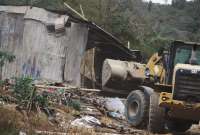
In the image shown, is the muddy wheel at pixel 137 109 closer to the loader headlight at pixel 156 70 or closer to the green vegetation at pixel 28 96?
the loader headlight at pixel 156 70

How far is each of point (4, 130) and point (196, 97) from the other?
19.9 ft

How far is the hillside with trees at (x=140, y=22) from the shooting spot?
3020 centimetres

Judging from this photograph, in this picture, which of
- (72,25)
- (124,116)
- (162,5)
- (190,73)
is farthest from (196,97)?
(162,5)

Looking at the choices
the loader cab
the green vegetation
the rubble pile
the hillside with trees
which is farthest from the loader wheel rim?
the hillside with trees

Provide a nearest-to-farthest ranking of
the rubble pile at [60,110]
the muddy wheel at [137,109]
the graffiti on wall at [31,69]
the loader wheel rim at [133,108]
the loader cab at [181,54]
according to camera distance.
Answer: the rubble pile at [60,110] < the loader cab at [181,54] < the muddy wheel at [137,109] < the loader wheel rim at [133,108] < the graffiti on wall at [31,69]

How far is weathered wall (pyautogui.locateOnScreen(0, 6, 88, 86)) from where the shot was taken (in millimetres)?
23234

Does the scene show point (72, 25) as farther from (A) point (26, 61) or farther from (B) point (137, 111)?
(B) point (137, 111)

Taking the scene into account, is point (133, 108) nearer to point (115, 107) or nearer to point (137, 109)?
point (137, 109)

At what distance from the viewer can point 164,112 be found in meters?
14.9

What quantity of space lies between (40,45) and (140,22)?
45.9 ft

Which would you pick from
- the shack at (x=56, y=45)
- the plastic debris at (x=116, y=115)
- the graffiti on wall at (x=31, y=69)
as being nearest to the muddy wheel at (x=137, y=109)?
the plastic debris at (x=116, y=115)

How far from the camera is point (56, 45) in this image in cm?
2348

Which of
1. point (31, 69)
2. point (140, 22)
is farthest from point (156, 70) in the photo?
point (140, 22)

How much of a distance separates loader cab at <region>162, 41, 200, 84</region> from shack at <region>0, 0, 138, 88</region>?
806cm
